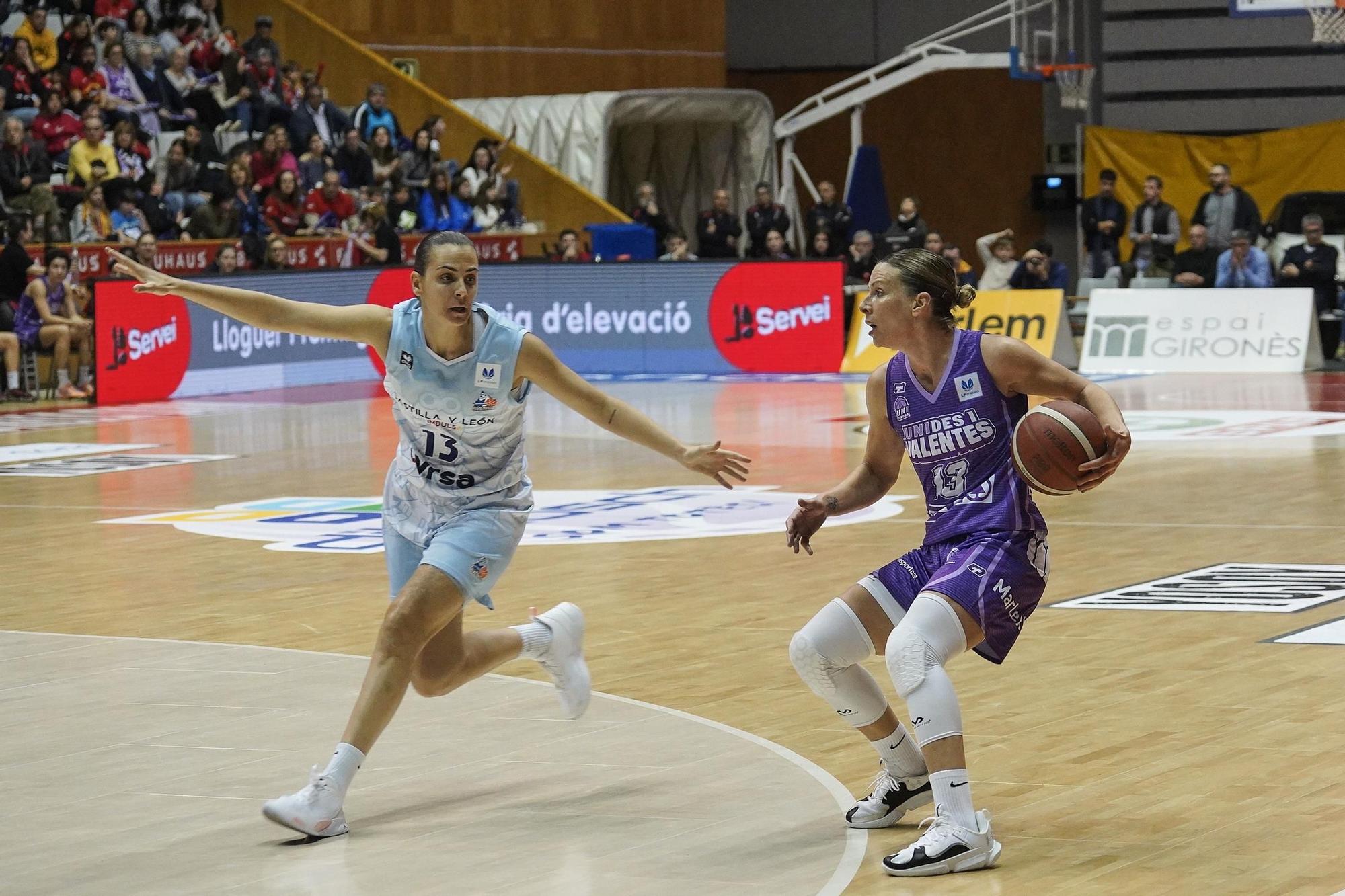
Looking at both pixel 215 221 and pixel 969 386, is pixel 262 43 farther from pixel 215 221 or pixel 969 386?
pixel 969 386

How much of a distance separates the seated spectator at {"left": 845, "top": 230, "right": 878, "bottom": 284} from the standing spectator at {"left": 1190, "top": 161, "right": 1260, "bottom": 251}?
389cm

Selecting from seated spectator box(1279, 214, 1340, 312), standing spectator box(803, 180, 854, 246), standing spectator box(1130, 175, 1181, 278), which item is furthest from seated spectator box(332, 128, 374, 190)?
seated spectator box(1279, 214, 1340, 312)

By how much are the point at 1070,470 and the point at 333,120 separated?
23550 mm

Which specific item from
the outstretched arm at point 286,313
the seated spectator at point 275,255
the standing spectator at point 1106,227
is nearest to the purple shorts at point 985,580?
the outstretched arm at point 286,313

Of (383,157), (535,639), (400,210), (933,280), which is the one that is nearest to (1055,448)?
(933,280)

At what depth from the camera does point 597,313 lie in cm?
2566

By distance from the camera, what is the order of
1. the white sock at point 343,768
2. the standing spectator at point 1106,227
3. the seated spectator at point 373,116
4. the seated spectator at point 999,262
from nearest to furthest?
the white sock at point 343,768, the seated spectator at point 999,262, the standing spectator at point 1106,227, the seated spectator at point 373,116

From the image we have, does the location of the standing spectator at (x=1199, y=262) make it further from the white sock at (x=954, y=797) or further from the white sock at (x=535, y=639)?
the white sock at (x=954, y=797)

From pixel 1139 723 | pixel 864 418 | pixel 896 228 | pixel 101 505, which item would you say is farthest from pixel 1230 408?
pixel 1139 723

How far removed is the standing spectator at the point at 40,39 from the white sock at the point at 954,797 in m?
22.4

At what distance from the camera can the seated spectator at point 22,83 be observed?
2483 cm

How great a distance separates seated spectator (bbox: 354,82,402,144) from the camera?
2830cm

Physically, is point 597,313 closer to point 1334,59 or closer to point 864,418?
point 864,418

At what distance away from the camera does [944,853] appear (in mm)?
5430
